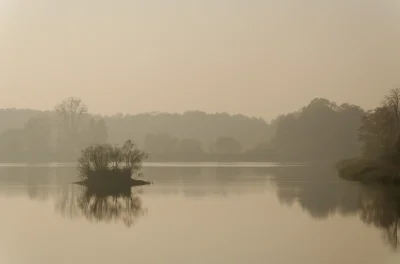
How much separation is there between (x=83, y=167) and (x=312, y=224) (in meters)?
14.0

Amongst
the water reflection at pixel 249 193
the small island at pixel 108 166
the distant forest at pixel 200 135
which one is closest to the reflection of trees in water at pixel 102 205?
the water reflection at pixel 249 193

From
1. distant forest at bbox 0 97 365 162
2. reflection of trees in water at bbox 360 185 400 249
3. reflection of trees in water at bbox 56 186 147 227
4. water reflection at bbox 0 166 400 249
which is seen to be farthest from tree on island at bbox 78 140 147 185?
distant forest at bbox 0 97 365 162

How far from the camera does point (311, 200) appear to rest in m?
20.3

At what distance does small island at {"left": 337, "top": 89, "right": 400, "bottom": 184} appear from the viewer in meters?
28.0

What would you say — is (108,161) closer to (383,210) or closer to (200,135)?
(383,210)

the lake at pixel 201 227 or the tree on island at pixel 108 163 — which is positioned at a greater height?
the tree on island at pixel 108 163

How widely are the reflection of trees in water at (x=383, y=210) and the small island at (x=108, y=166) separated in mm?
9712

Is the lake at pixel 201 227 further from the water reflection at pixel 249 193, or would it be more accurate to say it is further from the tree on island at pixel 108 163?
the tree on island at pixel 108 163

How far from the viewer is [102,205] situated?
1869 centimetres

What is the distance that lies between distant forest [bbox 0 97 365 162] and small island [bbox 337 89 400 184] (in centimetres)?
1335

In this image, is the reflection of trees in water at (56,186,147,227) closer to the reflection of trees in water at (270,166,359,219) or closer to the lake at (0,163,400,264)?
the lake at (0,163,400,264)

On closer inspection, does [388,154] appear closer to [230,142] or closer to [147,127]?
[230,142]

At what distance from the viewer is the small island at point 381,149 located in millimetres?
27969

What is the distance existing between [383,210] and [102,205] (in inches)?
317
